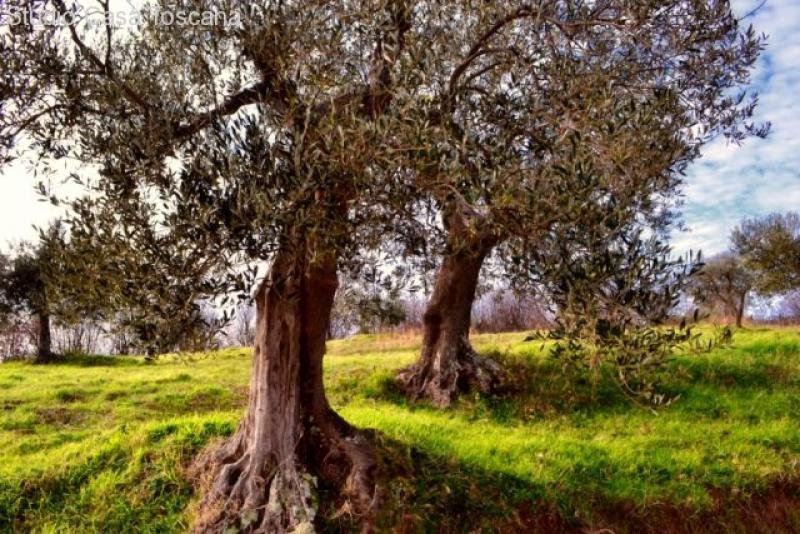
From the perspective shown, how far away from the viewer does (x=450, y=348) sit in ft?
61.1

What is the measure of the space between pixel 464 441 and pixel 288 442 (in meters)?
4.39

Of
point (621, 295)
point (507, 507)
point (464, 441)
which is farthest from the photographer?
point (464, 441)

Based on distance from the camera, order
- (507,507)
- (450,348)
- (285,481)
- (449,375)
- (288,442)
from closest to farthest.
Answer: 1. (285,481)
2. (288,442)
3. (507,507)
4. (449,375)
5. (450,348)

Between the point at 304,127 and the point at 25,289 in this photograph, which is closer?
the point at 304,127

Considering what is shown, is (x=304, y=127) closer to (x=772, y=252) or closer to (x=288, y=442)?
(x=288, y=442)

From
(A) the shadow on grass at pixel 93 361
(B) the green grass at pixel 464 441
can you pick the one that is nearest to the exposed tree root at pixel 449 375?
(B) the green grass at pixel 464 441

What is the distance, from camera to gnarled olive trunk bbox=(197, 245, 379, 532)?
10086mm

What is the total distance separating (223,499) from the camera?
1038cm

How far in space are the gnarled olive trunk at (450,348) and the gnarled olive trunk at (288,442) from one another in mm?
6846

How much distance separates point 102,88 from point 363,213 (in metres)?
4.34

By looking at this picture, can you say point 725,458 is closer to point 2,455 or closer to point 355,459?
point 355,459

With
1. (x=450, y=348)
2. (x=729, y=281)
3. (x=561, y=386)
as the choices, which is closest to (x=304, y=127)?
(x=450, y=348)

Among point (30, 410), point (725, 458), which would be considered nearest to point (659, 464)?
point (725, 458)

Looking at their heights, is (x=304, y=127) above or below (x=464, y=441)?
above
